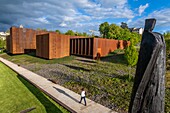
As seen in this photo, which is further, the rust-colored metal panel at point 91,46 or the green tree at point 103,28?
the green tree at point 103,28

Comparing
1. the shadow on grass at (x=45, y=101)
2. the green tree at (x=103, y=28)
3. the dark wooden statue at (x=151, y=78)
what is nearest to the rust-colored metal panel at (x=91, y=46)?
the shadow on grass at (x=45, y=101)

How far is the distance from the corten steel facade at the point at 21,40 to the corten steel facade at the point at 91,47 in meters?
13.1

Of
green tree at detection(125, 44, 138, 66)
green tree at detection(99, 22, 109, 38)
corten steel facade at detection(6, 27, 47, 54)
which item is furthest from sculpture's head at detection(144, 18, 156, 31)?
green tree at detection(99, 22, 109, 38)

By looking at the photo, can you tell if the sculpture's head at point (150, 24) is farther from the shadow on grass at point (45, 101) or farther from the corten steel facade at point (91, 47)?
the corten steel facade at point (91, 47)

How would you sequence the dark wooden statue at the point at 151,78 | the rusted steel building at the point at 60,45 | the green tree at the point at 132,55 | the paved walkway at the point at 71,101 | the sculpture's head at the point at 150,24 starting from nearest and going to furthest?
the dark wooden statue at the point at 151,78 → the sculpture's head at the point at 150,24 → the paved walkway at the point at 71,101 → the green tree at the point at 132,55 → the rusted steel building at the point at 60,45

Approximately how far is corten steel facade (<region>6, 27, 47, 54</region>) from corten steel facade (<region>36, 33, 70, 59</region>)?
7812mm

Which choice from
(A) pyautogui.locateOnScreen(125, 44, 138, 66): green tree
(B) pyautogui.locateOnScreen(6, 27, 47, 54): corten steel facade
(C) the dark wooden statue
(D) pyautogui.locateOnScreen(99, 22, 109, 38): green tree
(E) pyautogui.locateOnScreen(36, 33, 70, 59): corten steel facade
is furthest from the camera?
(D) pyautogui.locateOnScreen(99, 22, 109, 38): green tree

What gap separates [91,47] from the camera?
26.0 meters

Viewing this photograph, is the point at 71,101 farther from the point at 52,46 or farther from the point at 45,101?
the point at 52,46

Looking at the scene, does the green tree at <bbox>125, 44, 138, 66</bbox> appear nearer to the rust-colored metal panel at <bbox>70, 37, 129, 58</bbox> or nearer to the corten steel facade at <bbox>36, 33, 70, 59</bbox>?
the rust-colored metal panel at <bbox>70, 37, 129, 58</bbox>

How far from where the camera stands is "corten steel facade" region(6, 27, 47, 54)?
33.1m

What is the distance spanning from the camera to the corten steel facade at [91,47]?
2591 cm

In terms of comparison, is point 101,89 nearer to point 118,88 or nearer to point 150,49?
point 118,88

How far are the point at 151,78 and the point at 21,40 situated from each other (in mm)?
36468
